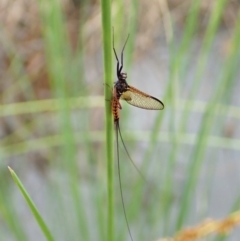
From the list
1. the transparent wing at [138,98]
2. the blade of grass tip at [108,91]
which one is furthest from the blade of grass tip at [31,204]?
the transparent wing at [138,98]

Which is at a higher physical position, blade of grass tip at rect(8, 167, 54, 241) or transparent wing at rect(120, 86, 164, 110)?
transparent wing at rect(120, 86, 164, 110)

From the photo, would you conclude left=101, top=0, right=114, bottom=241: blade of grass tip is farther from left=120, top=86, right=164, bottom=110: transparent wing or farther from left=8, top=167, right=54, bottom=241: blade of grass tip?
left=120, top=86, right=164, bottom=110: transparent wing

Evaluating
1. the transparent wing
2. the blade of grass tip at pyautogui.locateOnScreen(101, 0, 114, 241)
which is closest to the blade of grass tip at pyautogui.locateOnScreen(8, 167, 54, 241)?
the blade of grass tip at pyautogui.locateOnScreen(101, 0, 114, 241)

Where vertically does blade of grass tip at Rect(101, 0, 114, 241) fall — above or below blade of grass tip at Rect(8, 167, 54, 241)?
above

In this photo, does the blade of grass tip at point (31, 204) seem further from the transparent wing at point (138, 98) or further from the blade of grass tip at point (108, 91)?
the transparent wing at point (138, 98)

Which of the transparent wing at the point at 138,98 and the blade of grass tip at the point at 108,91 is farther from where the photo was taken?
the transparent wing at the point at 138,98

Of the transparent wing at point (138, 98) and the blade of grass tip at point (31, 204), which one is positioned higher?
the transparent wing at point (138, 98)

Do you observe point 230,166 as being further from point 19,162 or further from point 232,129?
point 19,162

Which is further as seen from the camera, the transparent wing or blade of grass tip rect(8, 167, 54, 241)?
the transparent wing
